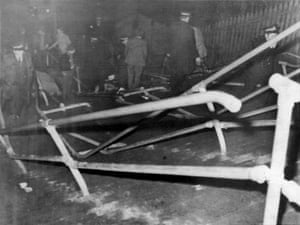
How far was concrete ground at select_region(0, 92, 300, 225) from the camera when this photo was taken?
2.35 metres

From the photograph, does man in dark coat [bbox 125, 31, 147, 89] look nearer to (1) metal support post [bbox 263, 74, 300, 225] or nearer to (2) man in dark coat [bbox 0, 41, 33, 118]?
(2) man in dark coat [bbox 0, 41, 33, 118]

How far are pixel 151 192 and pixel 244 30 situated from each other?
7.58 meters

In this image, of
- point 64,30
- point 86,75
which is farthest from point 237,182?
point 64,30

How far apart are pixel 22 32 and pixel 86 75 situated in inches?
89.5

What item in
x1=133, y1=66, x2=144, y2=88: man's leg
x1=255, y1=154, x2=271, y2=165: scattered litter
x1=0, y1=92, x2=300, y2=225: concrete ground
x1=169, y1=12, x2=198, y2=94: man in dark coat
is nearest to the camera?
x1=0, y1=92, x2=300, y2=225: concrete ground

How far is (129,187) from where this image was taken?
2.86m

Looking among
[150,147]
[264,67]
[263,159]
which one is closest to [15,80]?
[150,147]

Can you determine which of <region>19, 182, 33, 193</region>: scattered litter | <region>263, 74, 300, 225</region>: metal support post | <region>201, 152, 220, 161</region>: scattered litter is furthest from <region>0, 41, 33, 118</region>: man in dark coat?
<region>263, 74, 300, 225</region>: metal support post

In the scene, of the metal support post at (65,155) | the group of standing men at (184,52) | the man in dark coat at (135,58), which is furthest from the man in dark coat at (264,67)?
the metal support post at (65,155)

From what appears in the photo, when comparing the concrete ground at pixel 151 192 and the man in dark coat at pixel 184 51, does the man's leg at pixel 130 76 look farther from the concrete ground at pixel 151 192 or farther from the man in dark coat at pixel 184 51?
the concrete ground at pixel 151 192

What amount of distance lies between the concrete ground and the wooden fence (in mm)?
4503

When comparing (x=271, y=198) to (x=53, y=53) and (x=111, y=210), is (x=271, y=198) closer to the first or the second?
(x=111, y=210)

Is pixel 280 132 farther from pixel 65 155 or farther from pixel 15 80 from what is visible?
pixel 15 80

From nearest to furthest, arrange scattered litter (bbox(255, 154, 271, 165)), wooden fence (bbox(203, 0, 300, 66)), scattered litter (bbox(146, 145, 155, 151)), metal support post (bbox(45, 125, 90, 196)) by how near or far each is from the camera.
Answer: metal support post (bbox(45, 125, 90, 196)), scattered litter (bbox(255, 154, 271, 165)), scattered litter (bbox(146, 145, 155, 151)), wooden fence (bbox(203, 0, 300, 66))
